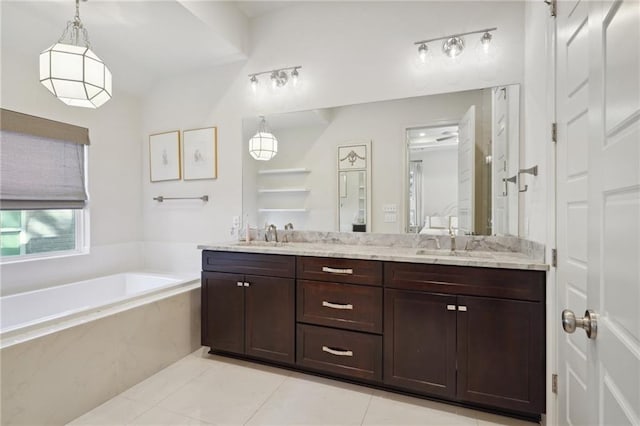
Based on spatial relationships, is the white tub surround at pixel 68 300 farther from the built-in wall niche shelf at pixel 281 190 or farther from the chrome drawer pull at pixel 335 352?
the chrome drawer pull at pixel 335 352

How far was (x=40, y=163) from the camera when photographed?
2.66 meters

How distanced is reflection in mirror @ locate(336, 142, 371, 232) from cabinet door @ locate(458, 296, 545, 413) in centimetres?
101

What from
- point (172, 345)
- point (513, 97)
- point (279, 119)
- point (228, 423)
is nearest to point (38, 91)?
point (279, 119)

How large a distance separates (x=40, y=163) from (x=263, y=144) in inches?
73.2

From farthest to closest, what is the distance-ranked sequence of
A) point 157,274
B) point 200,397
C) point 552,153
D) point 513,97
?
1. point 157,274
2. point 513,97
3. point 200,397
4. point 552,153

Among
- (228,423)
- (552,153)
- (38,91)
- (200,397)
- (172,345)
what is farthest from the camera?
(38,91)

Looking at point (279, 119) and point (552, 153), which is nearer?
point (552, 153)

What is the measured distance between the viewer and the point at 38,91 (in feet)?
8.73

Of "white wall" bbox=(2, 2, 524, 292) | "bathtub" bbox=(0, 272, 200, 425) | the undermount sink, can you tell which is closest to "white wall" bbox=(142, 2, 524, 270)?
"white wall" bbox=(2, 2, 524, 292)

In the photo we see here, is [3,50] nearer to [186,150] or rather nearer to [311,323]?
[186,150]

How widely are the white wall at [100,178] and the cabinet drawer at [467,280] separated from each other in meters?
2.86

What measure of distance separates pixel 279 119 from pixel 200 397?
2.22 metres

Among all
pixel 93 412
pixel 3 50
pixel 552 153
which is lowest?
pixel 93 412

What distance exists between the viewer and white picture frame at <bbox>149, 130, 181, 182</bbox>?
3.32 metres
